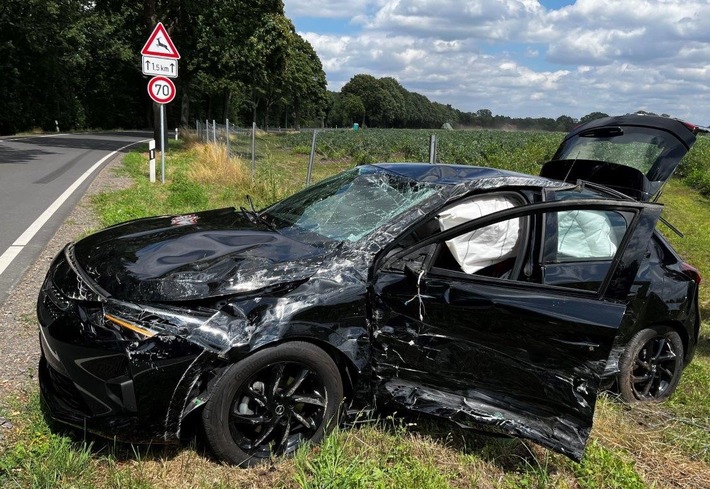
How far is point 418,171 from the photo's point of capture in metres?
3.83

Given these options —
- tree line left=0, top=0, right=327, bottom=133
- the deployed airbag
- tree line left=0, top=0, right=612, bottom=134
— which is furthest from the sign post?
tree line left=0, top=0, right=327, bottom=133

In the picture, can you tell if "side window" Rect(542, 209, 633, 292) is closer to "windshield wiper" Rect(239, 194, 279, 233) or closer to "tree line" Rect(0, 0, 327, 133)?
"windshield wiper" Rect(239, 194, 279, 233)

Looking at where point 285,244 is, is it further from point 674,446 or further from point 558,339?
point 674,446

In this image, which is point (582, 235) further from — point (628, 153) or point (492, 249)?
point (628, 153)

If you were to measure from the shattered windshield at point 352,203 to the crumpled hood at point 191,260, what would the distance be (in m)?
0.27

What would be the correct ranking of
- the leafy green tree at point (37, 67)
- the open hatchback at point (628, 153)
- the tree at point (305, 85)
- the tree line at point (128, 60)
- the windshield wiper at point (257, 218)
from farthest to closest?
the tree at point (305, 85)
the leafy green tree at point (37, 67)
the tree line at point (128, 60)
the open hatchback at point (628, 153)
the windshield wiper at point (257, 218)

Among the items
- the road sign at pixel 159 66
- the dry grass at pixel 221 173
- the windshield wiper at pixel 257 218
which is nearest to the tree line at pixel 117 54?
the dry grass at pixel 221 173

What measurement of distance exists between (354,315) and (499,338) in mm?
774

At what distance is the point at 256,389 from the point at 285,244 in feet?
2.80

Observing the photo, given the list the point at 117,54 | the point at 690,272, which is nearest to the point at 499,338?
the point at 690,272

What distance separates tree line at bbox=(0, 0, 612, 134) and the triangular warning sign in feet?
24.8

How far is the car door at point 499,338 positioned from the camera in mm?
2941

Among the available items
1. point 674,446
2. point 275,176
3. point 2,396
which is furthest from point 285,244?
point 275,176

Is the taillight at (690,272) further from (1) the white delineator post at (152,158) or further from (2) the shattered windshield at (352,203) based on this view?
(1) the white delineator post at (152,158)
